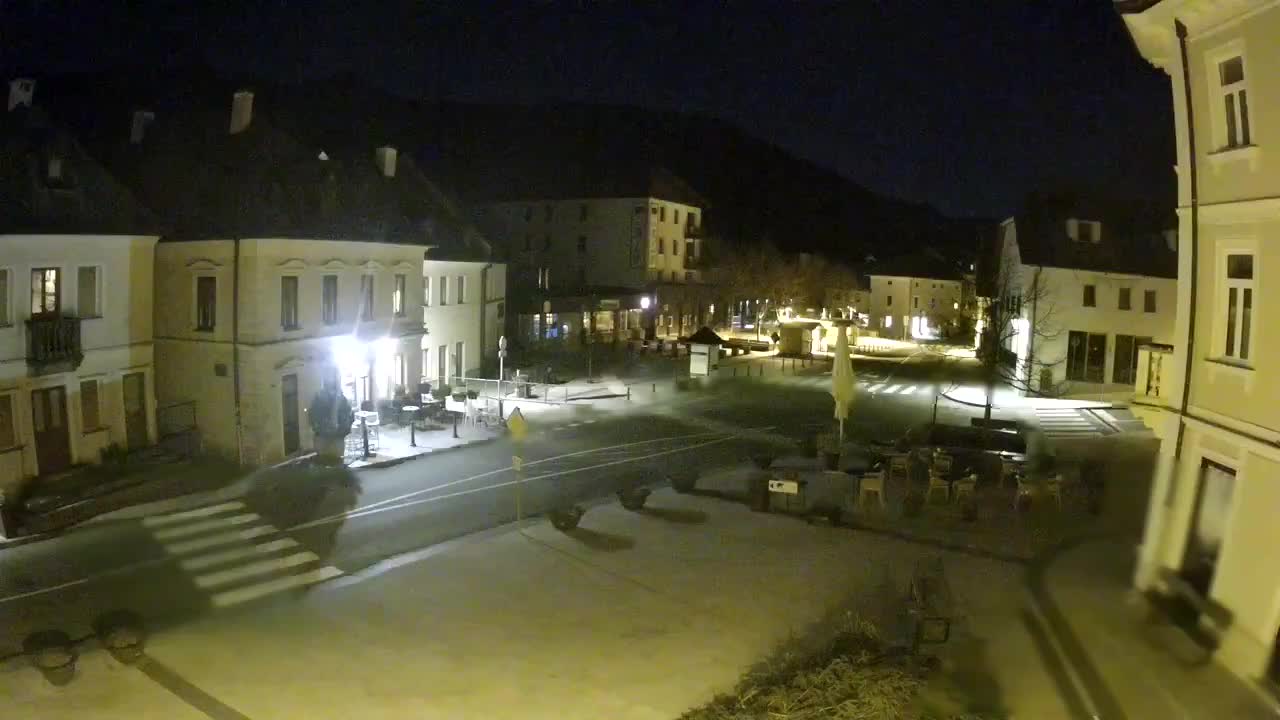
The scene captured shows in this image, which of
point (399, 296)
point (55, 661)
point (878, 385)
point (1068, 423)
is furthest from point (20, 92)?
point (878, 385)

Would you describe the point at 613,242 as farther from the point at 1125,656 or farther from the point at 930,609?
the point at 1125,656

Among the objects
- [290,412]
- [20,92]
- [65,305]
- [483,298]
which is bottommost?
[290,412]

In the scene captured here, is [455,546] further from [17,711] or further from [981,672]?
[981,672]

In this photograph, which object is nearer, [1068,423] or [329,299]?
[329,299]

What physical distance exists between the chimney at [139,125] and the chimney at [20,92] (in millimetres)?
4559

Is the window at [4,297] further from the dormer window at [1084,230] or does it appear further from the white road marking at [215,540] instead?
the dormer window at [1084,230]

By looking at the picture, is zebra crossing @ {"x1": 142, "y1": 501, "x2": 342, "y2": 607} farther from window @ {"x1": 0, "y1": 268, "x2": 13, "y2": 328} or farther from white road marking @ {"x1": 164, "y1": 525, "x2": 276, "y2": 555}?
window @ {"x1": 0, "y1": 268, "x2": 13, "y2": 328}

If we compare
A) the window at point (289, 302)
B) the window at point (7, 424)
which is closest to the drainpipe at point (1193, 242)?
the window at point (289, 302)

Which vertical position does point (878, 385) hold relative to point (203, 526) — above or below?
above

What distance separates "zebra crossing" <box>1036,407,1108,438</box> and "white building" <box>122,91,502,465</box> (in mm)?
22264

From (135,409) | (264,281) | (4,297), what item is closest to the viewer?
(4,297)

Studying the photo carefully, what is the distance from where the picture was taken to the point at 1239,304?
12.4 meters

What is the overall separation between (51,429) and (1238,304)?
885 inches

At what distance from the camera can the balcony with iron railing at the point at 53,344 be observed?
67.0 ft
